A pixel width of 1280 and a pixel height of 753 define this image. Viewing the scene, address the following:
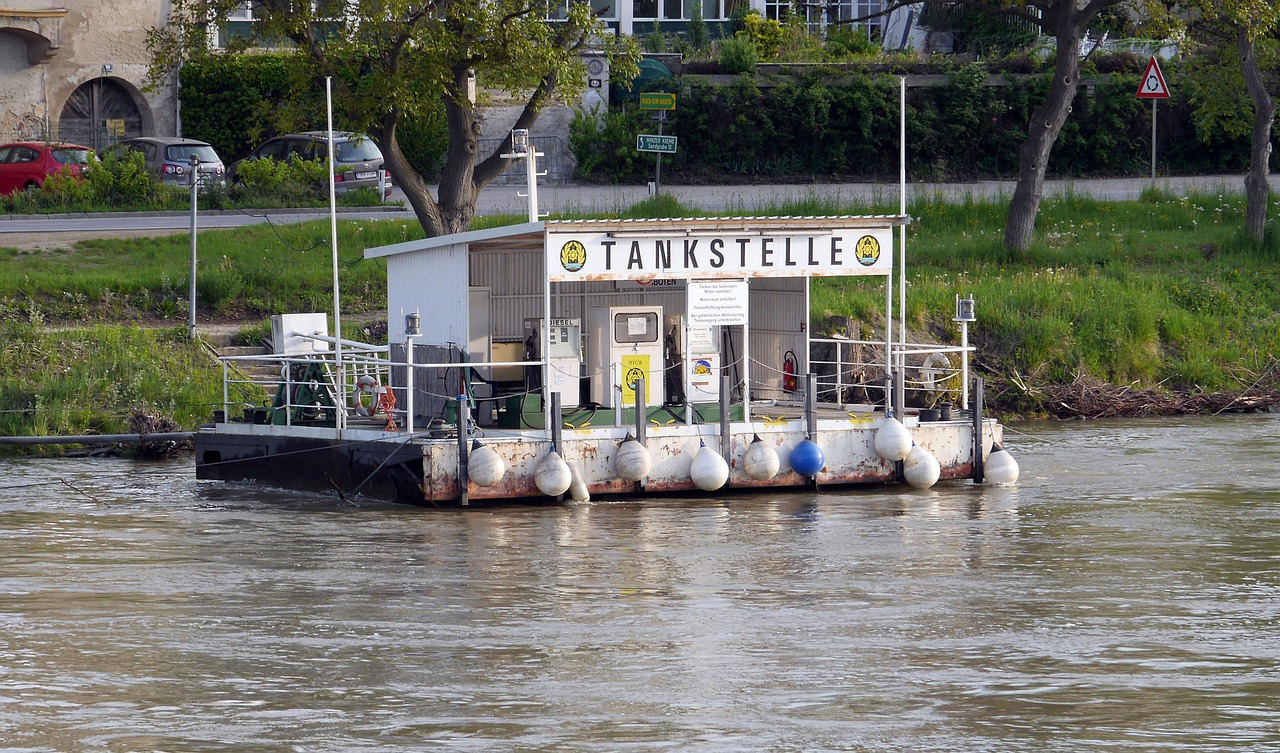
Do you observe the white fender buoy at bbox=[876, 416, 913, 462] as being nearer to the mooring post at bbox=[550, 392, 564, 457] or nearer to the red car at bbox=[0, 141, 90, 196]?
the mooring post at bbox=[550, 392, 564, 457]

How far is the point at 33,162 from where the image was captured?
39312 millimetres

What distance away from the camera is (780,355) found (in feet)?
78.1

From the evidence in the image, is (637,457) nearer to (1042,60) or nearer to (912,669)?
(912,669)

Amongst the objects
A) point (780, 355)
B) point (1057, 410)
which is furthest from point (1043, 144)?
point (780, 355)

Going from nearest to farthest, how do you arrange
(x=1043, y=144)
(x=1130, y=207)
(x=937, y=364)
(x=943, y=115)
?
(x=937, y=364) < (x=1043, y=144) < (x=1130, y=207) < (x=943, y=115)

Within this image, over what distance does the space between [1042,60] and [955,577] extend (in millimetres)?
34939

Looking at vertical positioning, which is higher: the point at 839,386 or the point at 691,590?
the point at 839,386

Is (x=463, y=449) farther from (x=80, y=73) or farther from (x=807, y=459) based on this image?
(x=80, y=73)

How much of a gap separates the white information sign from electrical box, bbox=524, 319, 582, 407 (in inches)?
70.1

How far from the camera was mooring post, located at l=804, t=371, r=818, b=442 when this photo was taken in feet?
65.9

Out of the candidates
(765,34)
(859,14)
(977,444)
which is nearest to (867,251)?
(977,444)

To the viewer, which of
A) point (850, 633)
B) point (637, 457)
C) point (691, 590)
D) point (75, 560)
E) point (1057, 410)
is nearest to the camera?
→ point (850, 633)

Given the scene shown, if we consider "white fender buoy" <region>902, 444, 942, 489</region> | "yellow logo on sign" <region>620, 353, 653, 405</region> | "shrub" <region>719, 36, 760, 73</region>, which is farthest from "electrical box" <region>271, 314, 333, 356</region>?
"shrub" <region>719, 36, 760, 73</region>

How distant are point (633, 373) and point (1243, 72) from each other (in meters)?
17.6
